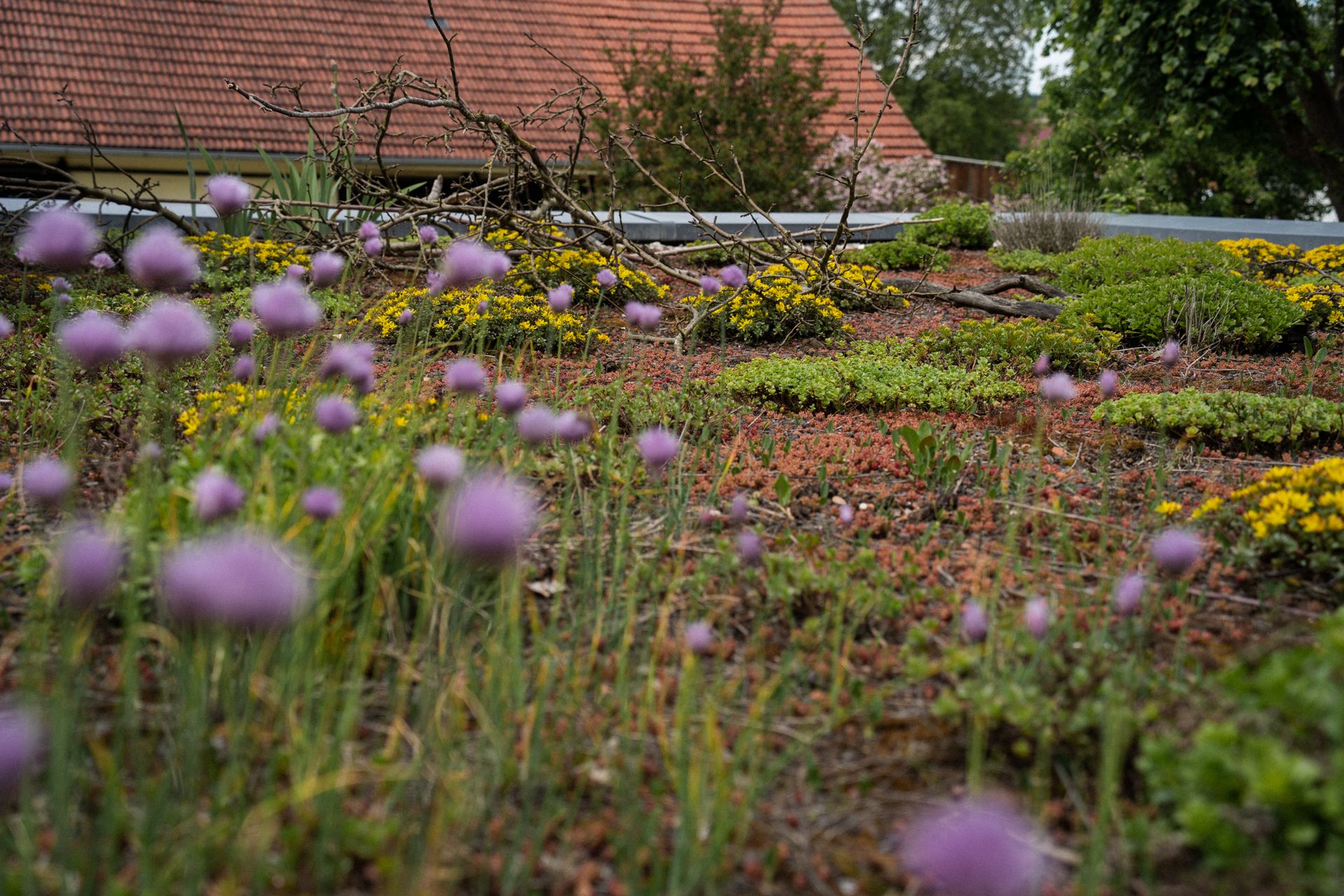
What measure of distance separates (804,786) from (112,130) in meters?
14.2

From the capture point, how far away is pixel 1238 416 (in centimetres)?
372

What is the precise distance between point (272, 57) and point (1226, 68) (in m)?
13.3

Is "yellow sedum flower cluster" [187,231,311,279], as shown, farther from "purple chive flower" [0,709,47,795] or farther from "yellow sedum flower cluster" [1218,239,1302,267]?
"yellow sedum flower cluster" [1218,239,1302,267]

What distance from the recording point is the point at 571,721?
1876 mm

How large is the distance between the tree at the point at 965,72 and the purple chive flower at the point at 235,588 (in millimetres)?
41422

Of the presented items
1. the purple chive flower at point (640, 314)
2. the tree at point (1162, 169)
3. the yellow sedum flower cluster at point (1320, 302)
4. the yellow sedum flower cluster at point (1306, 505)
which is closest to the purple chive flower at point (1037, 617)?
the yellow sedum flower cluster at point (1306, 505)

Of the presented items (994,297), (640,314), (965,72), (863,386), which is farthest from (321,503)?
(965,72)

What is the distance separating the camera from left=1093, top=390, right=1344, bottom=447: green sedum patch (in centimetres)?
365

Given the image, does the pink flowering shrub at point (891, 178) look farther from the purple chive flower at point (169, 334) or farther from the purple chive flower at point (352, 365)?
the purple chive flower at point (169, 334)

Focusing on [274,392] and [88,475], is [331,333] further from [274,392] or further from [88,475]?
[274,392]

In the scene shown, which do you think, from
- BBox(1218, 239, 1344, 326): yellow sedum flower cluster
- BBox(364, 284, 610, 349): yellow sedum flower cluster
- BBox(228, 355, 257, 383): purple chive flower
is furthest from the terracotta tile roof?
BBox(228, 355, 257, 383): purple chive flower

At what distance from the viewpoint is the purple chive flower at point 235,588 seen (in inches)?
50.9

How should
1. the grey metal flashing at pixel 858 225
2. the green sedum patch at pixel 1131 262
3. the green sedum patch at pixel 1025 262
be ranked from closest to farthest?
the green sedum patch at pixel 1131 262, the green sedum patch at pixel 1025 262, the grey metal flashing at pixel 858 225

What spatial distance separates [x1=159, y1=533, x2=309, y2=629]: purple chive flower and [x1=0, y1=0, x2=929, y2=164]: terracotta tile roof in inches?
464
